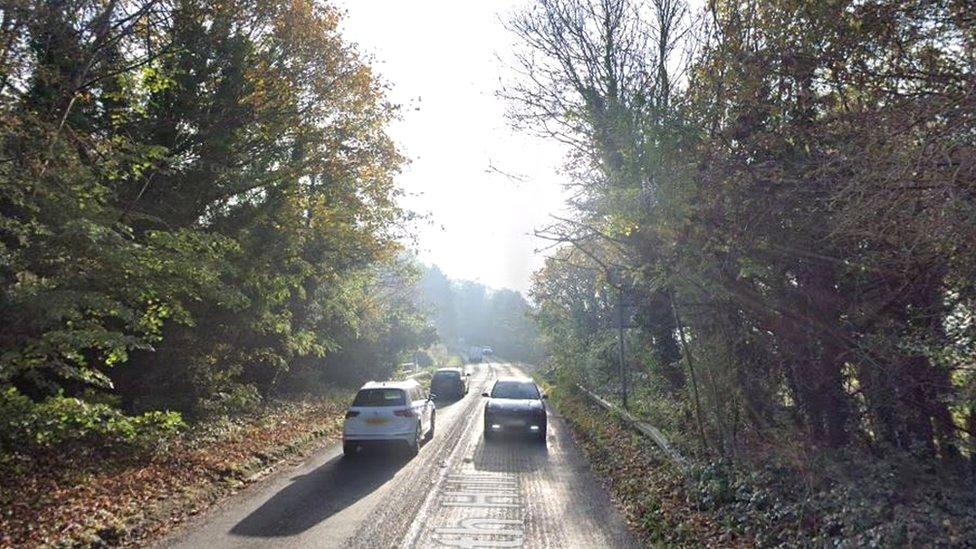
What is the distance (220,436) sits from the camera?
13016mm

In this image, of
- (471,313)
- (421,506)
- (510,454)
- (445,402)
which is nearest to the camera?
(421,506)

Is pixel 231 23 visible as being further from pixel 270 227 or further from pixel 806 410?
pixel 806 410

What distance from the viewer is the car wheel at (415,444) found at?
1348cm

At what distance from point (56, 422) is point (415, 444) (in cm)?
736

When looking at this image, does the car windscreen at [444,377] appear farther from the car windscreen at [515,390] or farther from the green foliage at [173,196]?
the car windscreen at [515,390]

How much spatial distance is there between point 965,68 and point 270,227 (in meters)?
12.0

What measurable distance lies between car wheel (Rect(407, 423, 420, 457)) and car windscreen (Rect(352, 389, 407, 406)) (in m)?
0.79

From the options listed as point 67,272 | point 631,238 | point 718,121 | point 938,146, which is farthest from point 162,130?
point 938,146

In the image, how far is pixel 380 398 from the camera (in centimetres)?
1352

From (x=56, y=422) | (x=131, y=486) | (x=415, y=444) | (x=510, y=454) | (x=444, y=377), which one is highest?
(x=56, y=422)

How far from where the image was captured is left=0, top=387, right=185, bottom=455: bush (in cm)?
738

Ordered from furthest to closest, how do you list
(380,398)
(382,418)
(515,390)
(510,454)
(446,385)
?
1. (446,385)
2. (515,390)
3. (510,454)
4. (380,398)
5. (382,418)

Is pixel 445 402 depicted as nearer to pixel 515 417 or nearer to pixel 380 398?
pixel 515 417

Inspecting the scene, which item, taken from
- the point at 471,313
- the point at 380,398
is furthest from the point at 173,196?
the point at 471,313
